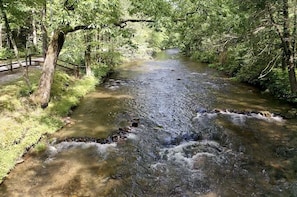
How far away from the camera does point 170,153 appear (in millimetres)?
12266

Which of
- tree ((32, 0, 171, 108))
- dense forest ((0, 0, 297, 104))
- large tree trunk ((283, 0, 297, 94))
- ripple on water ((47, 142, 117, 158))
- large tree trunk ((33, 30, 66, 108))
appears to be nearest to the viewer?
tree ((32, 0, 171, 108))

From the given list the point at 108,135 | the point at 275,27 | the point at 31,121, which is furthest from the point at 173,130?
the point at 275,27

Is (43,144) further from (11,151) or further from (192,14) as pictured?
(192,14)

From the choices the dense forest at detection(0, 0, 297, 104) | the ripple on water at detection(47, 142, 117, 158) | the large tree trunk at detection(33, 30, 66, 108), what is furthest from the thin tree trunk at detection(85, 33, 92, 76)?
the ripple on water at detection(47, 142, 117, 158)

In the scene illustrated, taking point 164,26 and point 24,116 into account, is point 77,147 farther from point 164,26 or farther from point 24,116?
point 164,26

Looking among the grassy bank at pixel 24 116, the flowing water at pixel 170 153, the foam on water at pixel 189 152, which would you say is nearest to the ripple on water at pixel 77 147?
the flowing water at pixel 170 153

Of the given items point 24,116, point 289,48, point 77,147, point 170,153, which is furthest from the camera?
point 289,48

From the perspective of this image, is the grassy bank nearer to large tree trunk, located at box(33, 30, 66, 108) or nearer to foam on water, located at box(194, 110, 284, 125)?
large tree trunk, located at box(33, 30, 66, 108)

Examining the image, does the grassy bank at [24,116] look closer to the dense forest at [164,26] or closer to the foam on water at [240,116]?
the dense forest at [164,26]

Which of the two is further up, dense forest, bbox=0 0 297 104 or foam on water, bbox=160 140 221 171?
dense forest, bbox=0 0 297 104

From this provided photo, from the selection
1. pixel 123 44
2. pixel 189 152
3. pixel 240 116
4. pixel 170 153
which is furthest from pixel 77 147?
pixel 240 116

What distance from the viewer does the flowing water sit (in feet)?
31.8

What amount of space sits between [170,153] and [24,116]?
22.9ft

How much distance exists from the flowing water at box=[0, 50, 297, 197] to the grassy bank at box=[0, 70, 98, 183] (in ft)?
1.77
